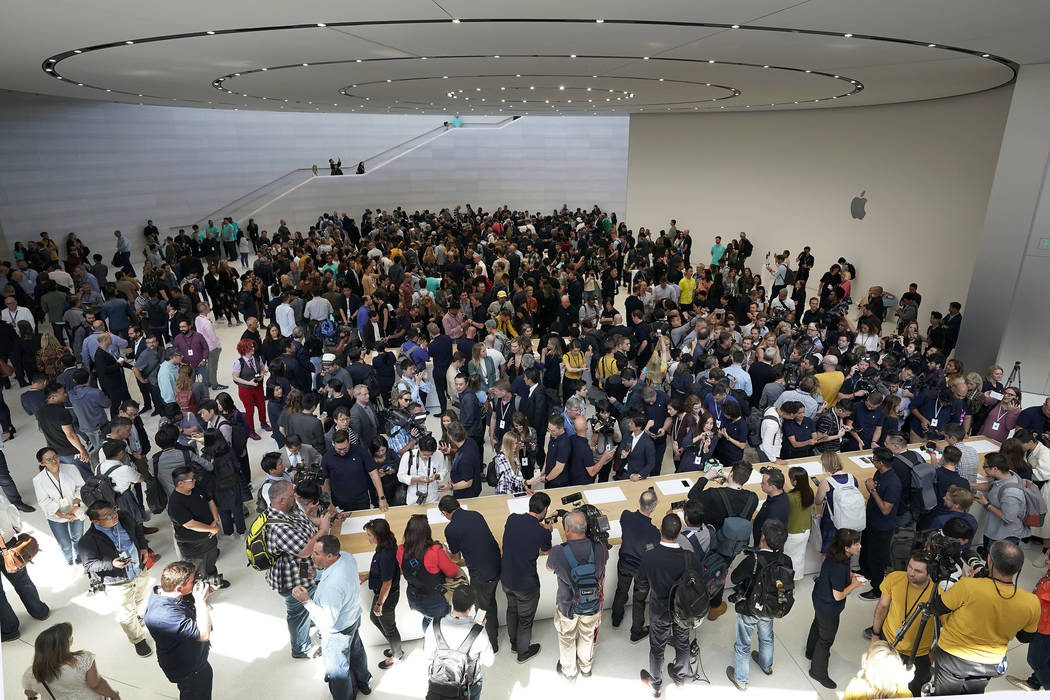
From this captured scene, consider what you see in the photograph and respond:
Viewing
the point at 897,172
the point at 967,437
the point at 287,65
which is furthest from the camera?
the point at 897,172

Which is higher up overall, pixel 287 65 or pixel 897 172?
pixel 287 65

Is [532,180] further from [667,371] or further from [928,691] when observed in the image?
[928,691]

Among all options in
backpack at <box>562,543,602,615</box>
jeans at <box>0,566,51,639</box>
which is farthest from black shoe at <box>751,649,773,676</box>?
jeans at <box>0,566,51,639</box>

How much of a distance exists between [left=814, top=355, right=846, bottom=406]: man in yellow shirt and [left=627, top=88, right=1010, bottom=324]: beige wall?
6.73 m

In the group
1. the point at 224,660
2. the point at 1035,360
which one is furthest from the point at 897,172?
the point at 224,660

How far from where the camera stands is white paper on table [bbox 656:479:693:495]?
210 inches

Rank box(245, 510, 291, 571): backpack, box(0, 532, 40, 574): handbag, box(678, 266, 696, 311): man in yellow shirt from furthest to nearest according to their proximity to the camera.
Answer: box(678, 266, 696, 311): man in yellow shirt, box(0, 532, 40, 574): handbag, box(245, 510, 291, 571): backpack

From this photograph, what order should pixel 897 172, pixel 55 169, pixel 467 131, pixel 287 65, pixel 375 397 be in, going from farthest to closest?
pixel 467 131 → pixel 55 169 → pixel 897 172 → pixel 287 65 → pixel 375 397

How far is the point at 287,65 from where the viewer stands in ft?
25.9

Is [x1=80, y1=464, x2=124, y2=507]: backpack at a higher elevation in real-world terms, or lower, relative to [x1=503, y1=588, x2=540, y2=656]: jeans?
higher

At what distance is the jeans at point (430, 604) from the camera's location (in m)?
4.14

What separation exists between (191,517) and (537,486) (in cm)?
305

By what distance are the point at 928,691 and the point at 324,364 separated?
235 inches

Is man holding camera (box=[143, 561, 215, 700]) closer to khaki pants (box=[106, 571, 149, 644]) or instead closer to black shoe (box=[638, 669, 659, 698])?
khaki pants (box=[106, 571, 149, 644])
